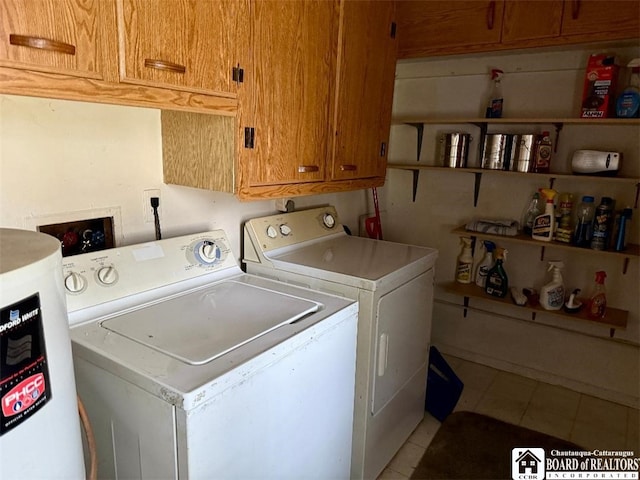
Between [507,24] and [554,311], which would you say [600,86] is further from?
[554,311]

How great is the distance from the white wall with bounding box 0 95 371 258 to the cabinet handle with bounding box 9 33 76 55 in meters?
0.39

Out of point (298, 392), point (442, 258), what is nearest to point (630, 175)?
point (442, 258)

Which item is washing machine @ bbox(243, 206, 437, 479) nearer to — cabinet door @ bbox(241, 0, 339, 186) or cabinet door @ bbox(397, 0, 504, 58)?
cabinet door @ bbox(241, 0, 339, 186)

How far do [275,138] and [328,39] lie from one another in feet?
1.62

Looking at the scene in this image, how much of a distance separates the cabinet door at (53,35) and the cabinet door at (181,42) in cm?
7

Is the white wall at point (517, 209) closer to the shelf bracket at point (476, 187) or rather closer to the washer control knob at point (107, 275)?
the shelf bracket at point (476, 187)

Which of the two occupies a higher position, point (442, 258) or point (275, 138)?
point (275, 138)

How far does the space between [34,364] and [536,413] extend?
2.48 m

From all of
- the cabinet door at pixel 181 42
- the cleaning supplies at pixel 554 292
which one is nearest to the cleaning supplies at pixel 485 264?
the cleaning supplies at pixel 554 292

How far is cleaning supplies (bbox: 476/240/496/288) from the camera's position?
2746 mm

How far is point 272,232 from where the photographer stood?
200 cm

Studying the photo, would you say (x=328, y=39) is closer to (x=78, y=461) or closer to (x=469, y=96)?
(x=469, y=96)

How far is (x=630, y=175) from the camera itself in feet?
7.69

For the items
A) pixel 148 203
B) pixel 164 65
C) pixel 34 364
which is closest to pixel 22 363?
pixel 34 364
